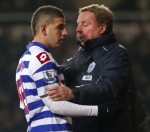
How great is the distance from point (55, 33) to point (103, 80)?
521 millimetres

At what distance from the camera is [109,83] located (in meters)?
4.79

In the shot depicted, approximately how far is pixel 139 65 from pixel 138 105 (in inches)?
141

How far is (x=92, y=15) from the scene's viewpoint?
5.16 meters

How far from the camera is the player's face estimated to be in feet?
15.1

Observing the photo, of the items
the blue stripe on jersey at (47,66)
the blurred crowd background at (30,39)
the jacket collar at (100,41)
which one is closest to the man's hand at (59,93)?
the blue stripe on jersey at (47,66)

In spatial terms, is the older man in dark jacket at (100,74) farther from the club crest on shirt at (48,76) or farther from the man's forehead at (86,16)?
the club crest on shirt at (48,76)

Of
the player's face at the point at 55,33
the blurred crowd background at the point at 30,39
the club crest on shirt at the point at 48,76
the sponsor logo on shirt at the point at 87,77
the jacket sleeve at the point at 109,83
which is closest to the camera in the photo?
the club crest on shirt at the point at 48,76

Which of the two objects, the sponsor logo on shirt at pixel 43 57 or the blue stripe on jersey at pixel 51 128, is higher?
the sponsor logo on shirt at pixel 43 57

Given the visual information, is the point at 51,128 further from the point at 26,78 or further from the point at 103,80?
the point at 103,80

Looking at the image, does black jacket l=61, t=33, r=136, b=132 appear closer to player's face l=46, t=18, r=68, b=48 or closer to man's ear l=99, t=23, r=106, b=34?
man's ear l=99, t=23, r=106, b=34

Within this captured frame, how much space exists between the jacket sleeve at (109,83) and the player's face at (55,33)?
36 centimetres

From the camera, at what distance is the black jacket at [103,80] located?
15.6 ft

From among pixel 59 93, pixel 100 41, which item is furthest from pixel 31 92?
pixel 100 41

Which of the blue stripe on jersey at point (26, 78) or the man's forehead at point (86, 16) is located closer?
the blue stripe on jersey at point (26, 78)
